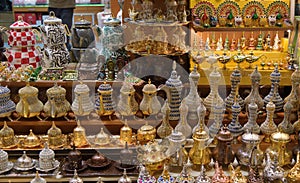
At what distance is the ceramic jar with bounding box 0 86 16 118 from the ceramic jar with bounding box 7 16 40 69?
44 centimetres

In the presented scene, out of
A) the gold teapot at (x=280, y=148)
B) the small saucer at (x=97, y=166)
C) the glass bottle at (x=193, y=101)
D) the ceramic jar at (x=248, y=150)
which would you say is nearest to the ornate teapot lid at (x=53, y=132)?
the small saucer at (x=97, y=166)

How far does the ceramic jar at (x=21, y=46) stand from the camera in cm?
270

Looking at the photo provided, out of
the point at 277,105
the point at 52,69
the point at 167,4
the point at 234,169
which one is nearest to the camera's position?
the point at 234,169

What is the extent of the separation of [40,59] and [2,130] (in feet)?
2.33

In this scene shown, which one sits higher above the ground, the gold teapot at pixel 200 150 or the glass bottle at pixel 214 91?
the glass bottle at pixel 214 91

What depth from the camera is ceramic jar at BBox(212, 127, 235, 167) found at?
83.0 inches

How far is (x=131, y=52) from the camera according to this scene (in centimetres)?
274

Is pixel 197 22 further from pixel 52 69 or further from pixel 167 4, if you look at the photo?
pixel 52 69

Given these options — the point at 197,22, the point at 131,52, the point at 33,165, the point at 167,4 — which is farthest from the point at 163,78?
the point at 33,165

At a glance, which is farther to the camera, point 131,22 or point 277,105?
point 131,22

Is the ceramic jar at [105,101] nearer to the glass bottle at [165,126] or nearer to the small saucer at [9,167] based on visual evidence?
the glass bottle at [165,126]

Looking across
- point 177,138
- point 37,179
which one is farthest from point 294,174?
point 37,179

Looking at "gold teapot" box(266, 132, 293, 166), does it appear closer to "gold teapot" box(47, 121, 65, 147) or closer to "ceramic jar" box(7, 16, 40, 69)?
Answer: "gold teapot" box(47, 121, 65, 147)

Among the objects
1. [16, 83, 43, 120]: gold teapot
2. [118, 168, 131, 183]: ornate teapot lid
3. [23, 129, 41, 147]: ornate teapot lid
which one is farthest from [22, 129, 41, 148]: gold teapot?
[118, 168, 131, 183]: ornate teapot lid
